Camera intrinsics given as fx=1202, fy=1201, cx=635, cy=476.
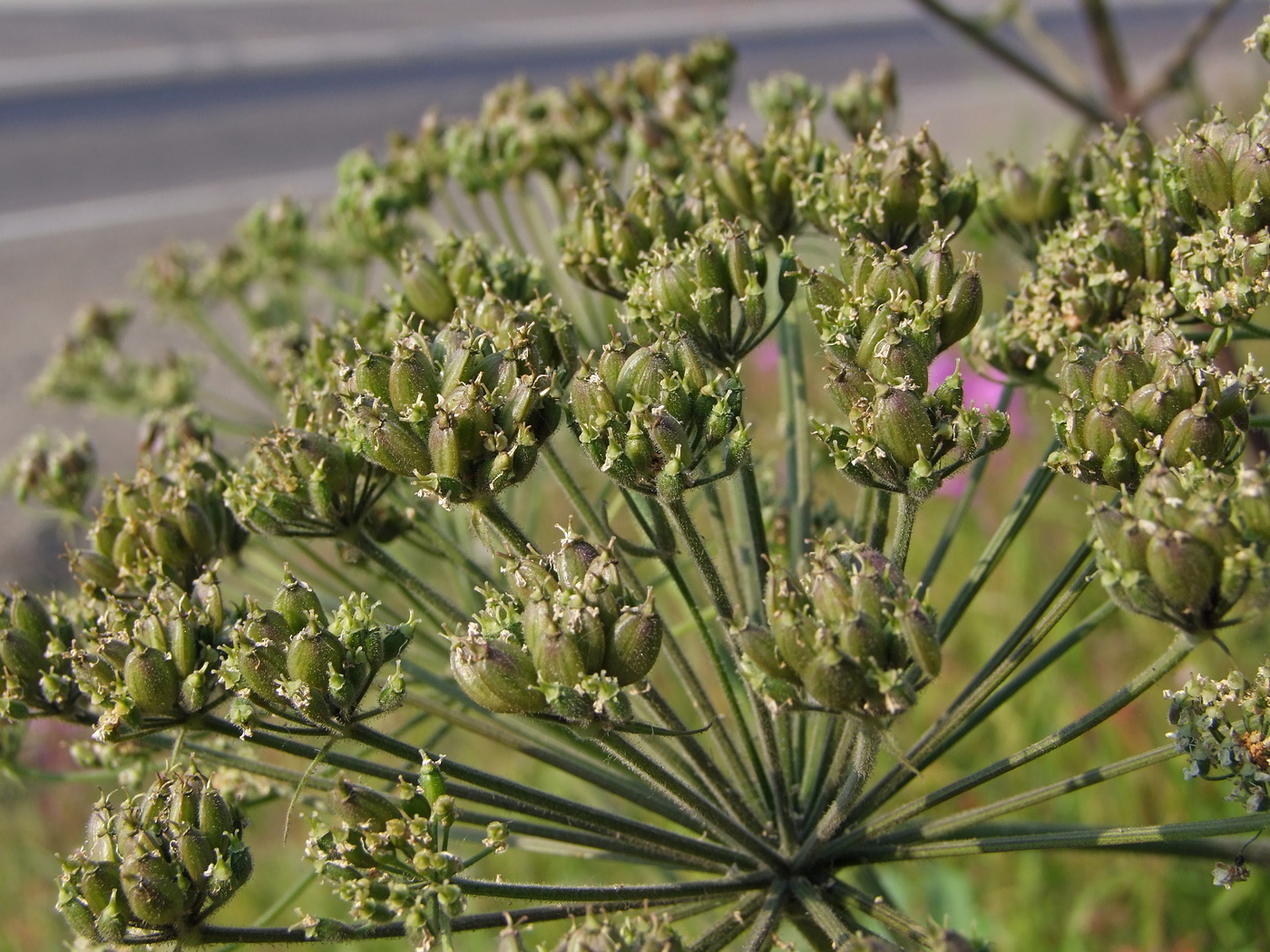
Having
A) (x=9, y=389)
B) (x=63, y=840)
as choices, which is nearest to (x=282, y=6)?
(x=9, y=389)

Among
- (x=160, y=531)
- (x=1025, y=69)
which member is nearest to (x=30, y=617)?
(x=160, y=531)

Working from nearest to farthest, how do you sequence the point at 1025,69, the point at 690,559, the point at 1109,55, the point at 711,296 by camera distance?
1. the point at 711,296
2. the point at 690,559
3. the point at 1109,55
4. the point at 1025,69

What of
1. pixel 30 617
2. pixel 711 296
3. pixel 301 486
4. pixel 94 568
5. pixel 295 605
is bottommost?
pixel 30 617

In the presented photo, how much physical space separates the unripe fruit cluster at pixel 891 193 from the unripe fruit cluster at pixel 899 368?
0.46 meters

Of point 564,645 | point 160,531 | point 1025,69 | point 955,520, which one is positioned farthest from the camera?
point 1025,69

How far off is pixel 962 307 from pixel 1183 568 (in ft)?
3.51

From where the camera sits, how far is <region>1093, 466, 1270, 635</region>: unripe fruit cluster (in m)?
2.80

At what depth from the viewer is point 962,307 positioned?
11.6 feet

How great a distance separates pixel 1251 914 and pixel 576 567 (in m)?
5.52

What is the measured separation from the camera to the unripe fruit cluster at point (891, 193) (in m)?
4.02

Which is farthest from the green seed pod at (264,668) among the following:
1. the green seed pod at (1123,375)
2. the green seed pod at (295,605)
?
the green seed pod at (1123,375)

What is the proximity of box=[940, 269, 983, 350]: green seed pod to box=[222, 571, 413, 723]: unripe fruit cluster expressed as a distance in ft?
6.16

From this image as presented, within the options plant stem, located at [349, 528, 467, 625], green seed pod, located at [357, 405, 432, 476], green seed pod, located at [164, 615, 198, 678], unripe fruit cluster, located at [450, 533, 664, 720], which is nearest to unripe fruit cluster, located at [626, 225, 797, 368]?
green seed pod, located at [357, 405, 432, 476]

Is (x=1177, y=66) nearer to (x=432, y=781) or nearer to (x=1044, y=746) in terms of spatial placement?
(x=1044, y=746)
